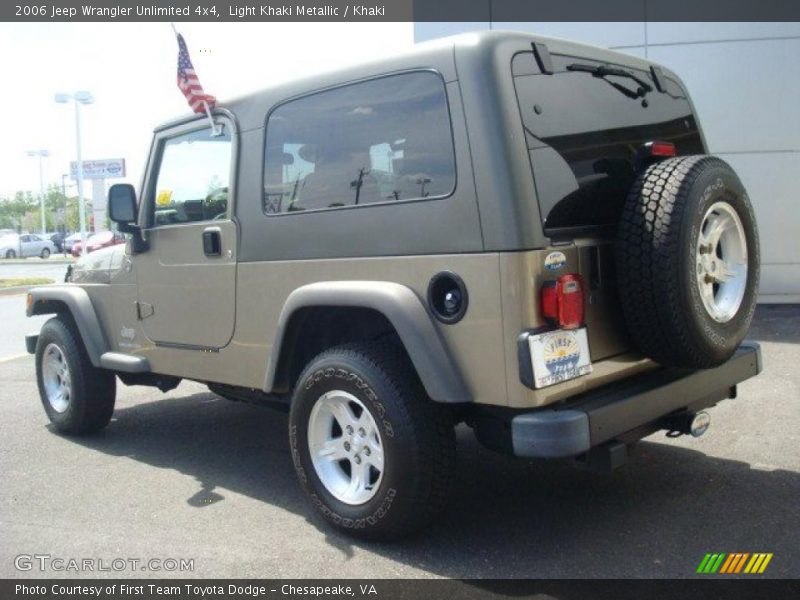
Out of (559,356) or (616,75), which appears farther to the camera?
(616,75)

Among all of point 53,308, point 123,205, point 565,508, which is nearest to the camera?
point 565,508

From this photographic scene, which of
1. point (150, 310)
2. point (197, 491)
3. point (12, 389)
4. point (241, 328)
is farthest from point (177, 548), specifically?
point (12, 389)

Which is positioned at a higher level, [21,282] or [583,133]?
[583,133]

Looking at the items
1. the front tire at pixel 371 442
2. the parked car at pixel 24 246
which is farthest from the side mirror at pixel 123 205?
the parked car at pixel 24 246

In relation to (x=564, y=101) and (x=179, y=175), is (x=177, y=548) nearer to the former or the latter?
(x=179, y=175)

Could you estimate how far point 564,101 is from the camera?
3.44 metres

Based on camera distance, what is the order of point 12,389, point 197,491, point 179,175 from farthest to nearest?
point 12,389, point 179,175, point 197,491

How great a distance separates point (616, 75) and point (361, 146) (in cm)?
135

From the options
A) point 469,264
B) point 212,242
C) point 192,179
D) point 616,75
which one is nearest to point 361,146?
point 469,264

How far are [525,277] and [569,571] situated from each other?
1.30 m

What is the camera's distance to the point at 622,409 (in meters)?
3.20

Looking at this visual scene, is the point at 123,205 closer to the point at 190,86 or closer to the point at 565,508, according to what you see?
the point at 190,86

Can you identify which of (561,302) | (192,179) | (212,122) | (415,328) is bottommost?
(415,328)

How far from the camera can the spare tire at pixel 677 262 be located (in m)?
3.10
